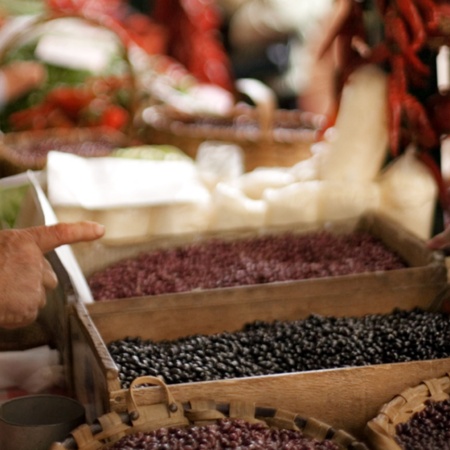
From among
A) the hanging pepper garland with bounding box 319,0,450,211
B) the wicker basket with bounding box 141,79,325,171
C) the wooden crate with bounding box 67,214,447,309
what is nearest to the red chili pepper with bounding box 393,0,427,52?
the hanging pepper garland with bounding box 319,0,450,211

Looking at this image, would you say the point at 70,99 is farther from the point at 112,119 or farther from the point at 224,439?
the point at 224,439

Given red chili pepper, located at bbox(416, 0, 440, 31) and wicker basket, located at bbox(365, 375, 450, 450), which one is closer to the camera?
wicker basket, located at bbox(365, 375, 450, 450)

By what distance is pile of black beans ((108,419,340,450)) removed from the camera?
131 centimetres

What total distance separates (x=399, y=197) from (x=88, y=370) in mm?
1156

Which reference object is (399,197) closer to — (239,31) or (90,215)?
(90,215)

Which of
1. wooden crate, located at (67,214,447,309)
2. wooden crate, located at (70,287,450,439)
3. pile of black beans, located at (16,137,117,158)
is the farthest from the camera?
pile of black beans, located at (16,137,117,158)

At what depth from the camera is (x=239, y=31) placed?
18.6 ft

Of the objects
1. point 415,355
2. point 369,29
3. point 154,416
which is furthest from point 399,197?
point 154,416

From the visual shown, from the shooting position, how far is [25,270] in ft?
5.23

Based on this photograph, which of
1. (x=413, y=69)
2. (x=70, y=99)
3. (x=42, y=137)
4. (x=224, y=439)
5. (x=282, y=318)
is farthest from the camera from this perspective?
(x=70, y=99)

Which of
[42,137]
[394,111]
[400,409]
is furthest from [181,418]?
[42,137]

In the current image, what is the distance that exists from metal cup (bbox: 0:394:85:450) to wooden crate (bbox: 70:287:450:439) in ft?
0.21

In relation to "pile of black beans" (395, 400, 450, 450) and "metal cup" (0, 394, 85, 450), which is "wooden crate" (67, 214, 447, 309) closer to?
"metal cup" (0, 394, 85, 450)

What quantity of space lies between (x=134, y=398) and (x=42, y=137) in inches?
94.7
